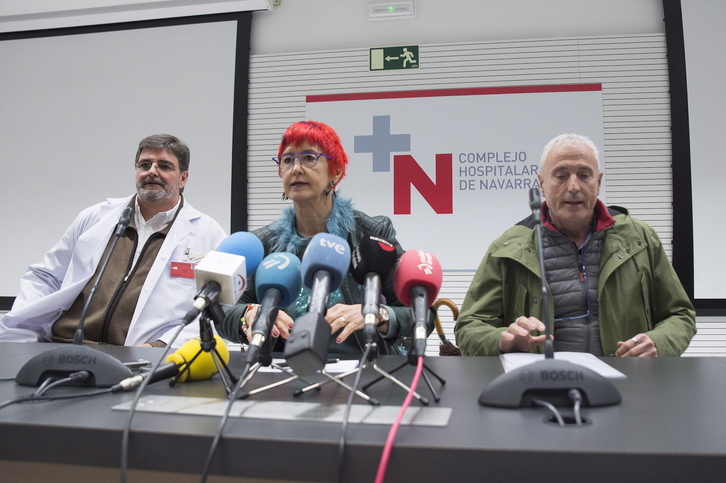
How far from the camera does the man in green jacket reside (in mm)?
1681

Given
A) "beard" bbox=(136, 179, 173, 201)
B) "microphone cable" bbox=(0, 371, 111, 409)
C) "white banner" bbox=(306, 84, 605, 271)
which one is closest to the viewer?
"microphone cable" bbox=(0, 371, 111, 409)

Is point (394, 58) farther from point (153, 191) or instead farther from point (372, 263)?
point (372, 263)

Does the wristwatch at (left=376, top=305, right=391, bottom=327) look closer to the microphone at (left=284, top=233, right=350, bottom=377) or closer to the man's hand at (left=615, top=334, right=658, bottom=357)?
the microphone at (left=284, top=233, right=350, bottom=377)

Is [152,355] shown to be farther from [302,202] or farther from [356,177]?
[356,177]

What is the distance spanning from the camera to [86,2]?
3.72 meters

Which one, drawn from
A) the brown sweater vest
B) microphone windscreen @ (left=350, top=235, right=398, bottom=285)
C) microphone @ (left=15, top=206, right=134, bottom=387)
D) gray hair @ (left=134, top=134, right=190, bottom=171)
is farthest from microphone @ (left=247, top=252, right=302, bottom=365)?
gray hair @ (left=134, top=134, right=190, bottom=171)

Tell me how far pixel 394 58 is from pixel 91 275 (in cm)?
246

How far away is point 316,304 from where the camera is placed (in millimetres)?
723

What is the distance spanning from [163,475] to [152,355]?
734 mm

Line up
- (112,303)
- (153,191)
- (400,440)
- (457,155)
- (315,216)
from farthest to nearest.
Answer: (457,155) < (153,191) < (112,303) < (315,216) < (400,440)

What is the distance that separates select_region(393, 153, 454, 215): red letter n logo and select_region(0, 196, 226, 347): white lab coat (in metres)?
1.46

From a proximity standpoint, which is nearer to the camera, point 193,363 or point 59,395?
point 59,395

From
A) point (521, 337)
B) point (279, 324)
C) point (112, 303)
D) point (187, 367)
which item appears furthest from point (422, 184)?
point (187, 367)

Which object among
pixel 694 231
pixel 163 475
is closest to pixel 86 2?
pixel 163 475
